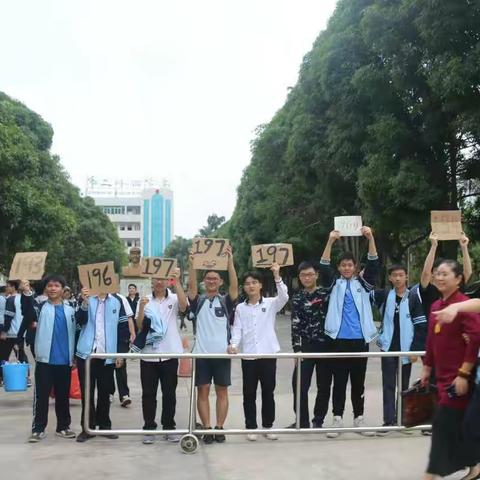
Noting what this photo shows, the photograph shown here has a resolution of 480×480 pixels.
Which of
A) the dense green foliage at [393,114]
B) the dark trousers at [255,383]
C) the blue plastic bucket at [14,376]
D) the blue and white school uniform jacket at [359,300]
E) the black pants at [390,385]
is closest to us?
the dark trousers at [255,383]

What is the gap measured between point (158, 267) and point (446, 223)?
2.96m

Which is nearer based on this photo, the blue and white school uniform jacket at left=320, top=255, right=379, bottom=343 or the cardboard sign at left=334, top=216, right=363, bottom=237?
the blue and white school uniform jacket at left=320, top=255, right=379, bottom=343

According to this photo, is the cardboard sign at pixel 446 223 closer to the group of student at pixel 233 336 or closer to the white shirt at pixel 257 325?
the group of student at pixel 233 336

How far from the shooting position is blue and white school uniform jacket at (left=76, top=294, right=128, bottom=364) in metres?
7.10

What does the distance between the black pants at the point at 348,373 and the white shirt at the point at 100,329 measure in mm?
2351

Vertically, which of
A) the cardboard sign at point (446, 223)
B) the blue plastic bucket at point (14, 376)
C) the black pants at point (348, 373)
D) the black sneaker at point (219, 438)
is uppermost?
the cardboard sign at point (446, 223)

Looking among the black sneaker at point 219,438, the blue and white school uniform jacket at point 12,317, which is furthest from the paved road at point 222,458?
the blue and white school uniform jacket at point 12,317

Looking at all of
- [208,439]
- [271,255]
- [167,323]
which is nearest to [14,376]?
[167,323]

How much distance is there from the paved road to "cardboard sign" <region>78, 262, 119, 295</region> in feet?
4.76

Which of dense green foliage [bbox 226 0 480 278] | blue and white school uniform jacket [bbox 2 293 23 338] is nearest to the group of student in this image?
blue and white school uniform jacket [bbox 2 293 23 338]

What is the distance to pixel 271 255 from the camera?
23.9 ft

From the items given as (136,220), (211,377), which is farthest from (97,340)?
(136,220)

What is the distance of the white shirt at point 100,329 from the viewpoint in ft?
23.3

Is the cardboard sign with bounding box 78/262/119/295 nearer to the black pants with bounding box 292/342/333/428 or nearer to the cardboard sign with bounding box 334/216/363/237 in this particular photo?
the black pants with bounding box 292/342/333/428
